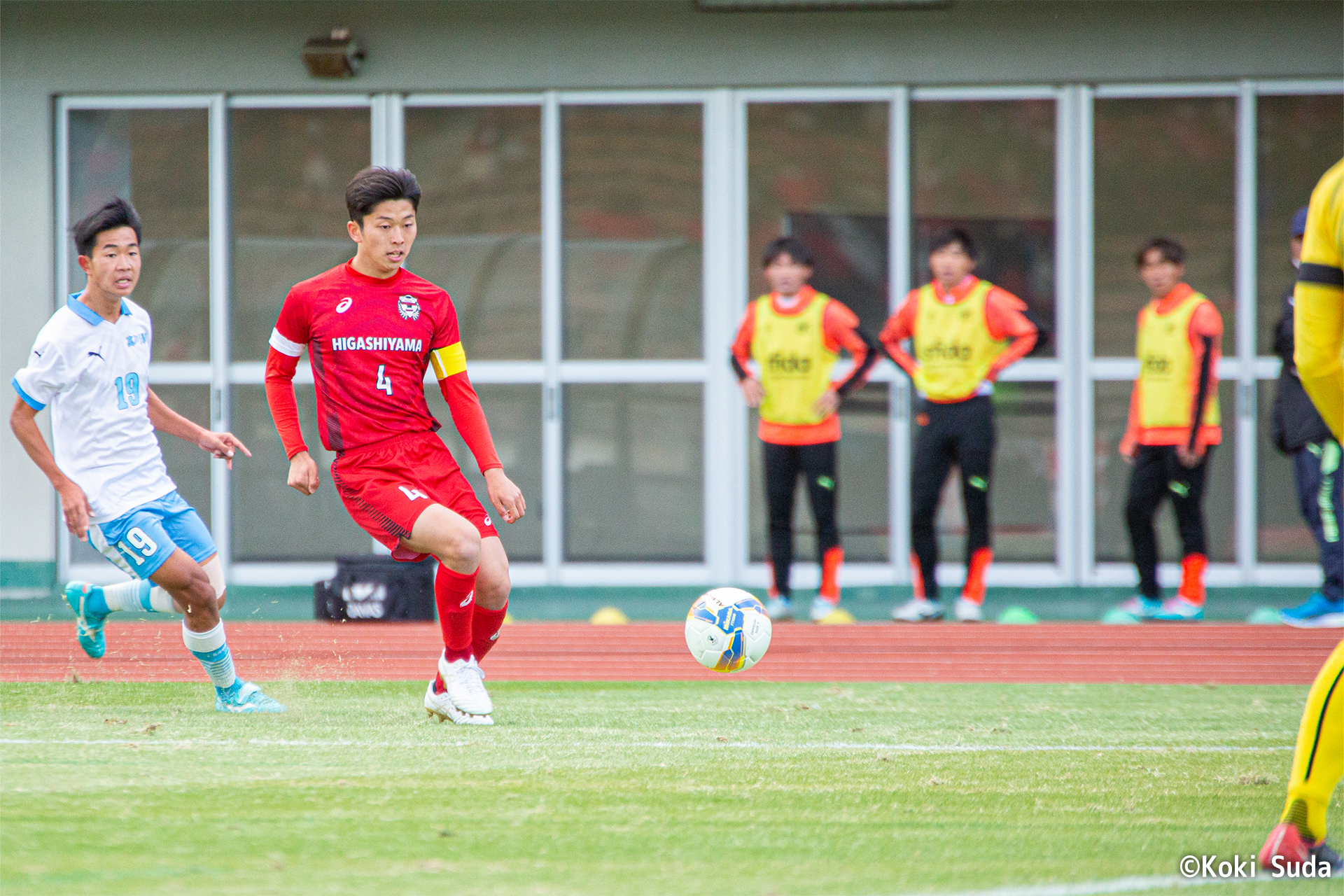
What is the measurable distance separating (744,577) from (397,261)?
593 centimetres

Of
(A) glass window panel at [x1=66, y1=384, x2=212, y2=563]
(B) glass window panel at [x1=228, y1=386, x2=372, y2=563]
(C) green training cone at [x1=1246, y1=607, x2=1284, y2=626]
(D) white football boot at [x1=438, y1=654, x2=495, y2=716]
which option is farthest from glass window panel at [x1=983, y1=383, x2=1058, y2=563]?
(D) white football boot at [x1=438, y1=654, x2=495, y2=716]

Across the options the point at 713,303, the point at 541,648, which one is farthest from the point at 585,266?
the point at 541,648

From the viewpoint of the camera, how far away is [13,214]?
1059 cm

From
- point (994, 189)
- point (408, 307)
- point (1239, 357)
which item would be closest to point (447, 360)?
point (408, 307)

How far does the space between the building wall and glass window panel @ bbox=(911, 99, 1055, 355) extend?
2.20ft

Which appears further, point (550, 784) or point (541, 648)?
point (541, 648)

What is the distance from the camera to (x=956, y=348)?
891 centimetres

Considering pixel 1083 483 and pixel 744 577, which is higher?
pixel 1083 483

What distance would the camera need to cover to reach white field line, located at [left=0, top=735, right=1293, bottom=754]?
4688mm

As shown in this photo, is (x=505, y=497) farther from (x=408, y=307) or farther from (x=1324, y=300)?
(x=1324, y=300)

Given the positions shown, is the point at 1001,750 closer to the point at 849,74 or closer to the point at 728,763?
the point at 728,763

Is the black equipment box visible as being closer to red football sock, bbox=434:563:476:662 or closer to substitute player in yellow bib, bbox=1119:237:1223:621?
red football sock, bbox=434:563:476:662

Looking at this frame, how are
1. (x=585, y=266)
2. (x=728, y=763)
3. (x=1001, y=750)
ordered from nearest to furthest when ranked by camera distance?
(x=728, y=763), (x=1001, y=750), (x=585, y=266)

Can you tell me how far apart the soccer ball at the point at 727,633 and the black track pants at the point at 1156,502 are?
397 centimetres
